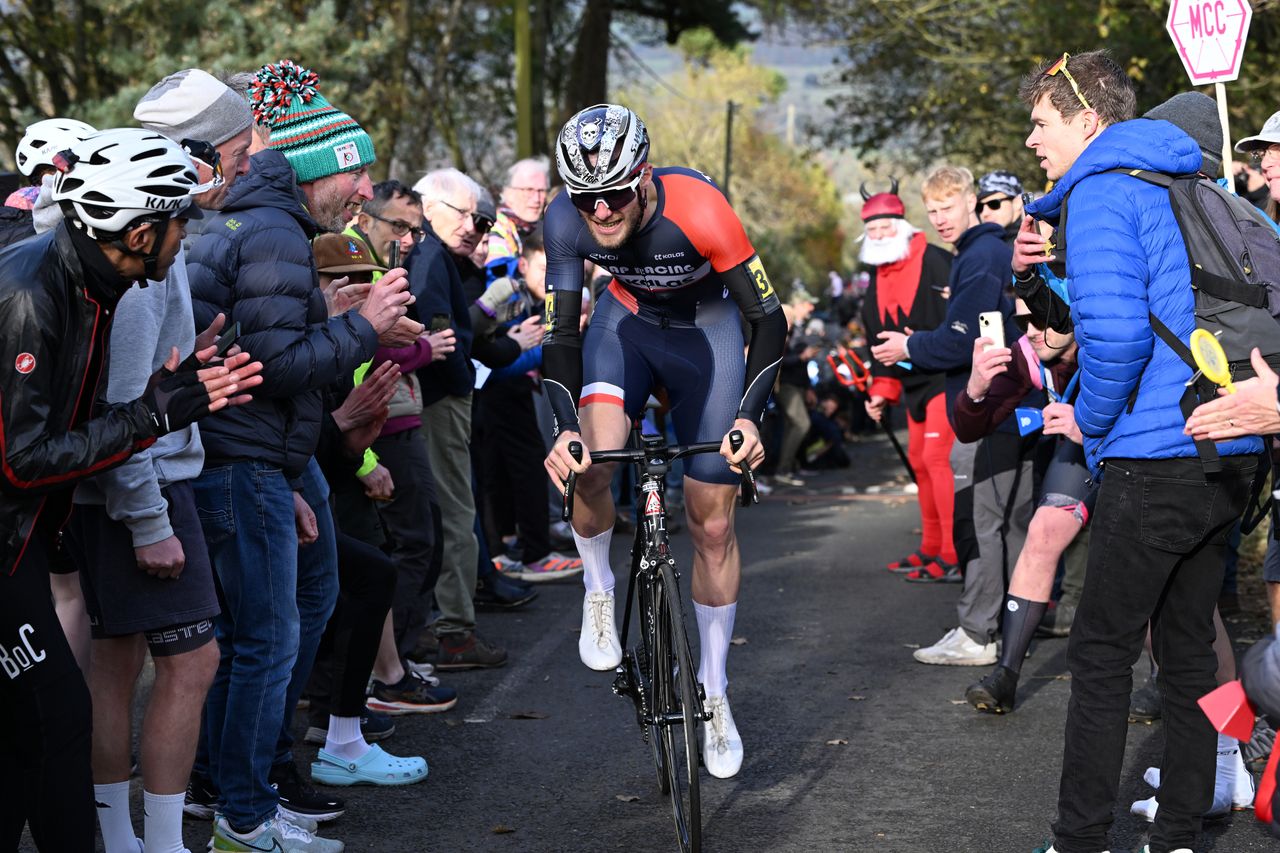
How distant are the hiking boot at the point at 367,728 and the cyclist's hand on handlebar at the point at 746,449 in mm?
2169

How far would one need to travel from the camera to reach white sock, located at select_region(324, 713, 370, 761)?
5812 millimetres

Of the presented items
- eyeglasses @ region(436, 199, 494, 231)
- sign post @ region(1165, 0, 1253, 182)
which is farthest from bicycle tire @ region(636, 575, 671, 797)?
sign post @ region(1165, 0, 1253, 182)

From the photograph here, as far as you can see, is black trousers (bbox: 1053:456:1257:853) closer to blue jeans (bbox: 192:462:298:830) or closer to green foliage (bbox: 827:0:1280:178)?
blue jeans (bbox: 192:462:298:830)

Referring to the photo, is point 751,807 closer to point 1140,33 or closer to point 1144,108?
point 1140,33

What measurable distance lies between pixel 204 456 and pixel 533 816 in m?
1.83

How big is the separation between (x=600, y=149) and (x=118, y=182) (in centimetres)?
186

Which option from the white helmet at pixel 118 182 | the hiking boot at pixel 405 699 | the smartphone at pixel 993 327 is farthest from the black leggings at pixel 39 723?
the smartphone at pixel 993 327

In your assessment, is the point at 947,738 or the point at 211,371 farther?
the point at 947,738

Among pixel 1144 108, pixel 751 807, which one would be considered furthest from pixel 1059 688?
pixel 1144 108

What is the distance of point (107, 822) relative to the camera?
4.61 meters

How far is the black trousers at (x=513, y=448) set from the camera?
9922mm

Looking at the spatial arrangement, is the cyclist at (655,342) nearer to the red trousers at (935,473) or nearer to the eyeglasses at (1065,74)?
the eyeglasses at (1065,74)

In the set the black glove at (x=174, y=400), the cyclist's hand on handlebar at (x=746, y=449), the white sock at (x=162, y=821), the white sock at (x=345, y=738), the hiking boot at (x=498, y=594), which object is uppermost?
the black glove at (x=174, y=400)

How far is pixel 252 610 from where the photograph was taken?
4824 mm
